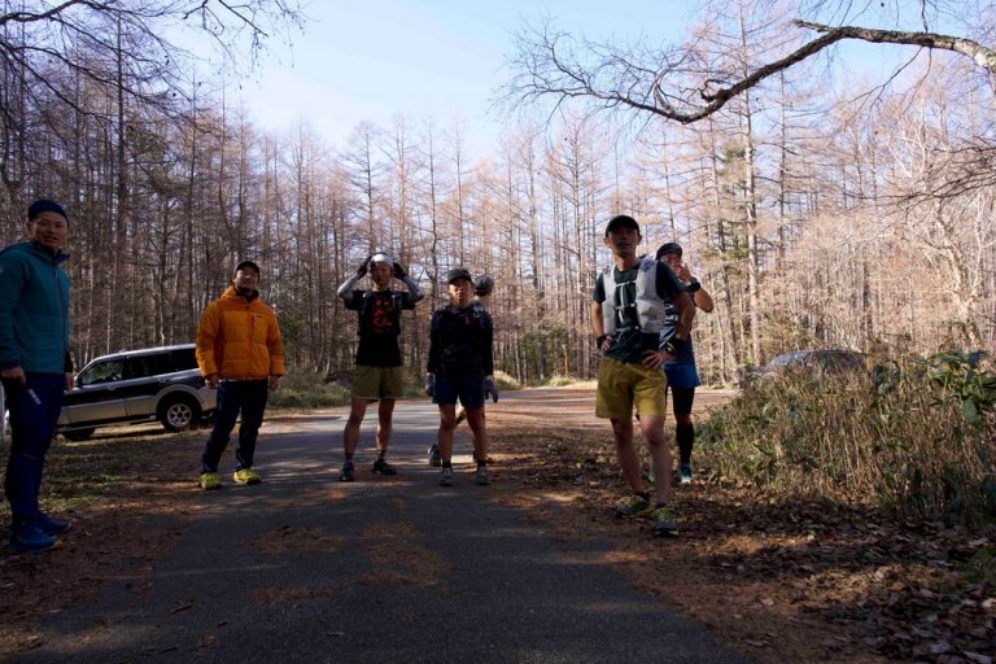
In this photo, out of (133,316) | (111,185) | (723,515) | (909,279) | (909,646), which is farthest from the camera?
(133,316)

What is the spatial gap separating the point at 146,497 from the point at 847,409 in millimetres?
6252

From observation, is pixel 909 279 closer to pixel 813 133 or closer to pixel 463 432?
pixel 813 133

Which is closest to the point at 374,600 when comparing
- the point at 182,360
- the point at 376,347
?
the point at 376,347

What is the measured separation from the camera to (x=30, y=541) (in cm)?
393

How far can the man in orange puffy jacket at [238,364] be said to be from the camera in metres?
5.64

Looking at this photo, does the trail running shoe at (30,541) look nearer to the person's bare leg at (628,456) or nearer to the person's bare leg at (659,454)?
the person's bare leg at (628,456)

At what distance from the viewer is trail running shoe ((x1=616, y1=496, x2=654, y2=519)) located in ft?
15.2

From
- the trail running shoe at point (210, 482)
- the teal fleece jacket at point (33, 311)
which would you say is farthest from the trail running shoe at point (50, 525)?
the trail running shoe at point (210, 482)

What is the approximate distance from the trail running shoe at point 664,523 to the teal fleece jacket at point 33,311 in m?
4.19

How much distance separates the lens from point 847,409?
5562 millimetres

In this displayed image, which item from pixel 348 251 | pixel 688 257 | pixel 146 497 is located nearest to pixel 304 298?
pixel 348 251

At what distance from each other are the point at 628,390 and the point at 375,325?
261 cm

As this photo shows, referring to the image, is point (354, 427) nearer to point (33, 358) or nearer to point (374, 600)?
point (33, 358)

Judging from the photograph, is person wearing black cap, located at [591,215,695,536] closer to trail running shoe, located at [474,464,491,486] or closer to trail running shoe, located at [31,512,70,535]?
trail running shoe, located at [474,464,491,486]
